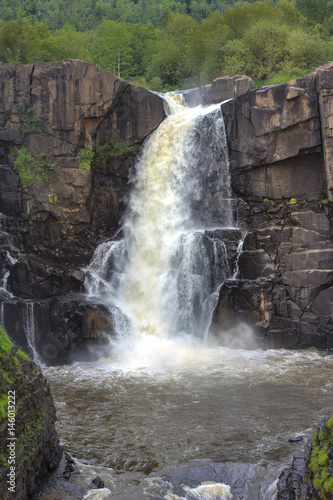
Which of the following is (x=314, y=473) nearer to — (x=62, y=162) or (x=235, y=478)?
(x=235, y=478)

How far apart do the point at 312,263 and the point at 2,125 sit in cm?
1735

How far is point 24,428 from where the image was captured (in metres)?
9.64

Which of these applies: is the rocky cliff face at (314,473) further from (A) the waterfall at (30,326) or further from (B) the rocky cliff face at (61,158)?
(B) the rocky cliff face at (61,158)

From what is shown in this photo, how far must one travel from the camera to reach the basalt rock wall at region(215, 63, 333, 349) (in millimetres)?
22219

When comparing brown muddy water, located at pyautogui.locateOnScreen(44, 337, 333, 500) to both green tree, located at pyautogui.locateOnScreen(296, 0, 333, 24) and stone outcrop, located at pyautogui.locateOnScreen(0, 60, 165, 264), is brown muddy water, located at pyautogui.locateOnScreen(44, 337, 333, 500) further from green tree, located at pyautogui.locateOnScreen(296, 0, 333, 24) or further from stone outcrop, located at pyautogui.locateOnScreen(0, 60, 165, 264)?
green tree, located at pyautogui.locateOnScreen(296, 0, 333, 24)

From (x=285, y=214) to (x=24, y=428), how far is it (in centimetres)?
1753

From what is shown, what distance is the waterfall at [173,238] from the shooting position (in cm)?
2306

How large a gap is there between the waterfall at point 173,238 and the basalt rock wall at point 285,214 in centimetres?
104

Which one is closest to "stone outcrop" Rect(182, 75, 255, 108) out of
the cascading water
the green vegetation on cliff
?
the cascading water

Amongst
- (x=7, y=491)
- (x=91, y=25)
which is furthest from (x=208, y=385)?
(x=91, y=25)

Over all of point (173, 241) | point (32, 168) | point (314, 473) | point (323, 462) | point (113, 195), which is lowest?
point (314, 473)

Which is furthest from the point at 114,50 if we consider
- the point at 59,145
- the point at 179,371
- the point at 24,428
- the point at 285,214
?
the point at 24,428

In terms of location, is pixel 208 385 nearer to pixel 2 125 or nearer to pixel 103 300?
pixel 103 300

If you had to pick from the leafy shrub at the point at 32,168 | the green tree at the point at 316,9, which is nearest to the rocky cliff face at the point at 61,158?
the leafy shrub at the point at 32,168
